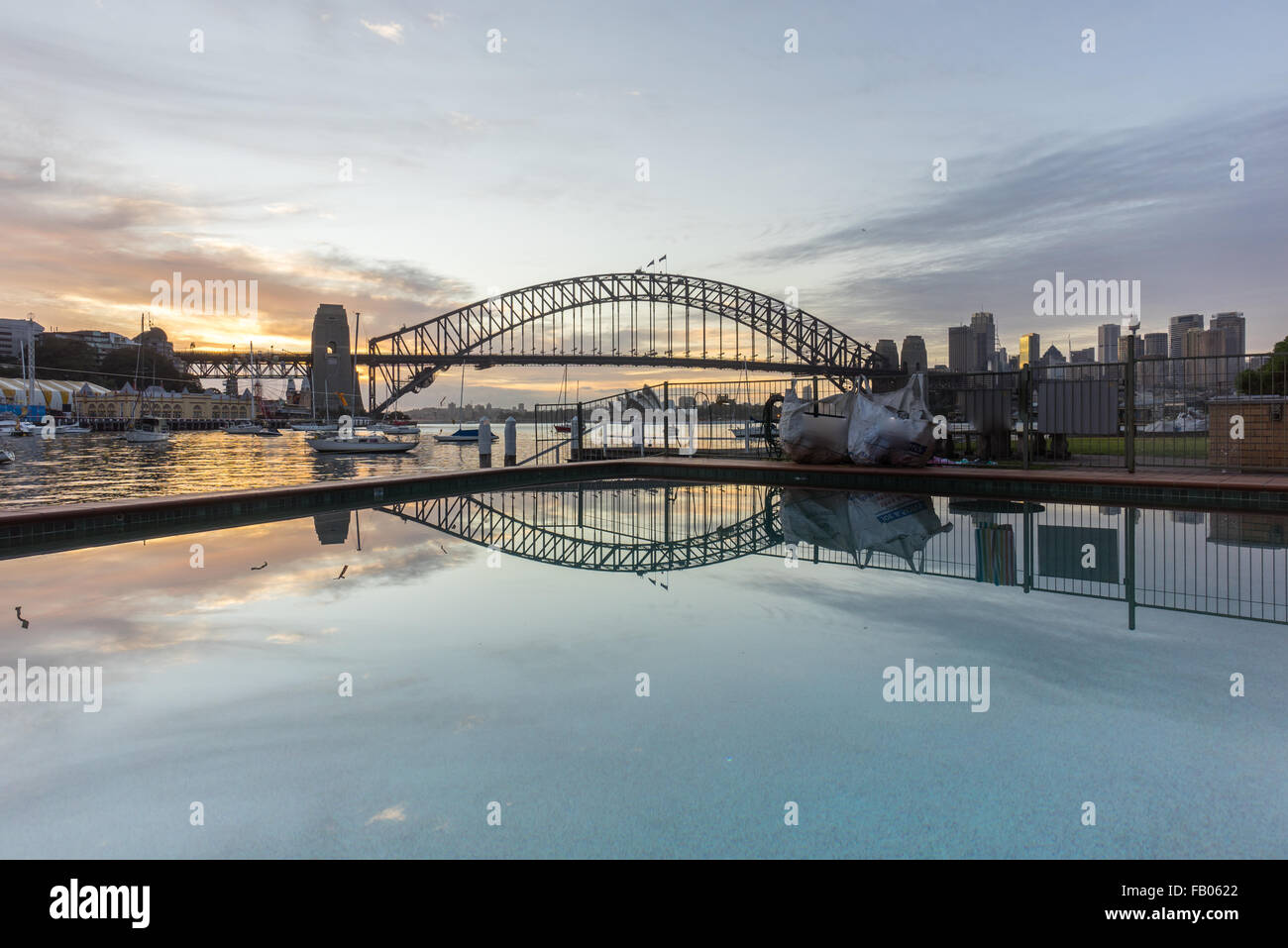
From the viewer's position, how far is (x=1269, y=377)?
565 inches

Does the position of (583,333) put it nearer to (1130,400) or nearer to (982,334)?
(982,334)

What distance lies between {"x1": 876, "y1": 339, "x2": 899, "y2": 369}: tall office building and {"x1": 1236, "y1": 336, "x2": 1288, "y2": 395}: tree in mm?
48649

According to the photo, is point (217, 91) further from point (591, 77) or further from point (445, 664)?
point (445, 664)

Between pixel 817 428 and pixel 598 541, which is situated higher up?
pixel 817 428

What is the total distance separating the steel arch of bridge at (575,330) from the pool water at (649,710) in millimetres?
62657

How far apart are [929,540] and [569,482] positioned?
7.37 metres

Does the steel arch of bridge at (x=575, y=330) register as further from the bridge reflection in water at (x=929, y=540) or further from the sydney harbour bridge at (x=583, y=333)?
the bridge reflection in water at (x=929, y=540)

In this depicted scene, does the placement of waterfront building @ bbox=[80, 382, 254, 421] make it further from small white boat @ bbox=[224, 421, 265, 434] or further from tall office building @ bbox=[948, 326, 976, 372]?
tall office building @ bbox=[948, 326, 976, 372]

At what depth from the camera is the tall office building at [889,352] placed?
89375 millimetres

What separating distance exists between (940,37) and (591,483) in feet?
30.7

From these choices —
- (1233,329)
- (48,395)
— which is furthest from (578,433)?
(48,395)

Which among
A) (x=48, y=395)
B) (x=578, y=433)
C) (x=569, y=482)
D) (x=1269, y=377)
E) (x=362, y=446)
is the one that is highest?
(x=48, y=395)

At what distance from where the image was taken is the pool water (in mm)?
1812
